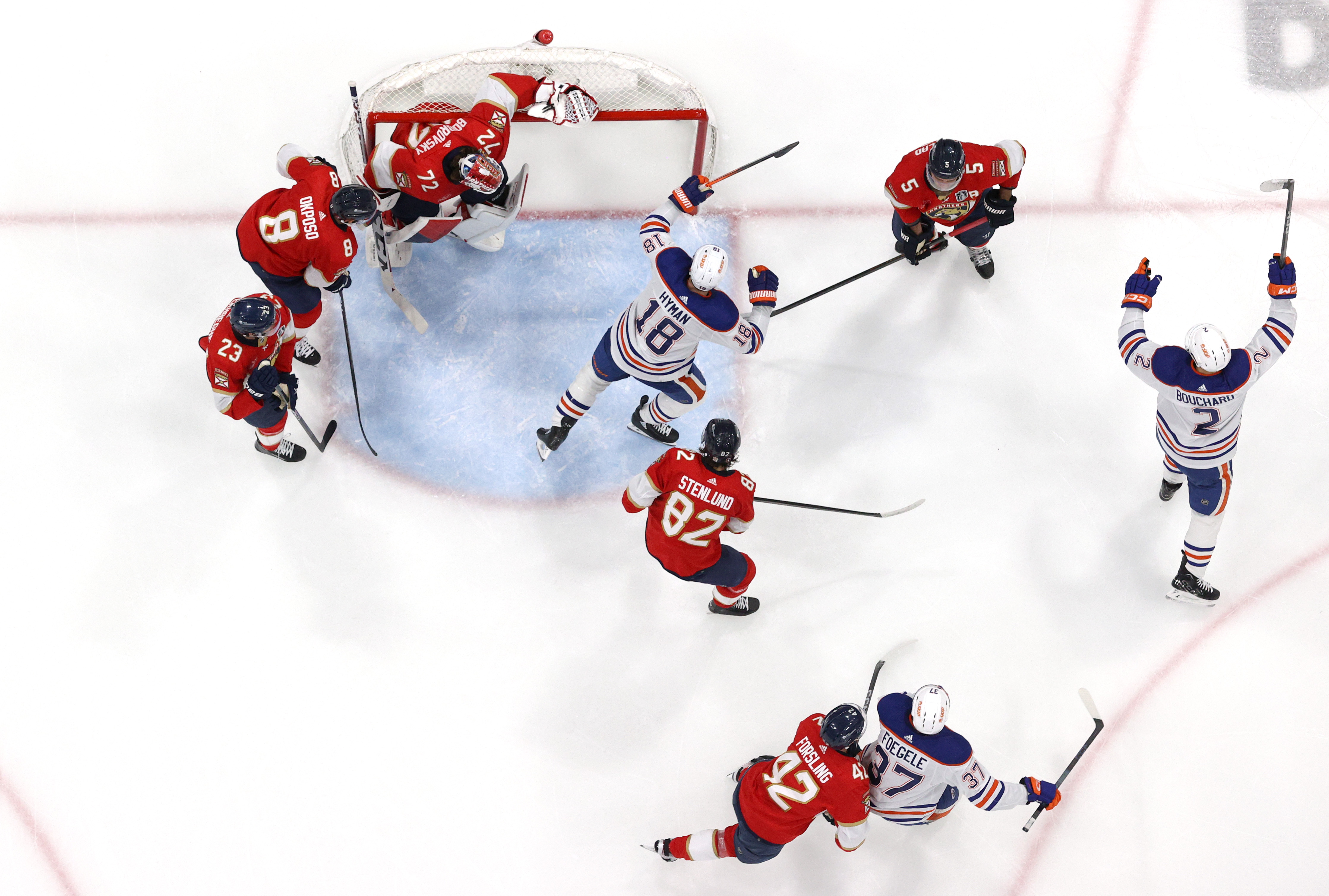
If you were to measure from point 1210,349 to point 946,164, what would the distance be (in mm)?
1147

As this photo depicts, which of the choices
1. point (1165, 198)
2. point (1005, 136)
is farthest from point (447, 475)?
point (1165, 198)

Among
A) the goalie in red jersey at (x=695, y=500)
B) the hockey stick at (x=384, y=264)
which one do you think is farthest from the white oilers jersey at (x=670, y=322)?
the hockey stick at (x=384, y=264)

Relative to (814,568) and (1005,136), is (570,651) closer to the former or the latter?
(814,568)

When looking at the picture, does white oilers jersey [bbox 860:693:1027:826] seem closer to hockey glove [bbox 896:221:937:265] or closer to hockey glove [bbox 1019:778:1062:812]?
hockey glove [bbox 1019:778:1062:812]

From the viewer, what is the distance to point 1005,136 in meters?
4.95

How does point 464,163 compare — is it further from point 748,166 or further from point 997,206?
point 997,206

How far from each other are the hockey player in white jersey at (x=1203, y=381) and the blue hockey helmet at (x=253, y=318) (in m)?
3.08

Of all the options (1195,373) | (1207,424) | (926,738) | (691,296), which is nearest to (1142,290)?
(1195,373)

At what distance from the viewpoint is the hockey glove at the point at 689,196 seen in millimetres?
4055

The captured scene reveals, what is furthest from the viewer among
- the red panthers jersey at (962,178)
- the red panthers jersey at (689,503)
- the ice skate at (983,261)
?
the ice skate at (983,261)

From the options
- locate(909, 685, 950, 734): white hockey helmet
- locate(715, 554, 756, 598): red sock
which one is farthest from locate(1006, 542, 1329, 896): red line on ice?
locate(715, 554, 756, 598): red sock

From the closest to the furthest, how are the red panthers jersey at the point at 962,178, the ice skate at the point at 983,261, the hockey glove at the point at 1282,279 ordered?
the hockey glove at the point at 1282,279, the red panthers jersey at the point at 962,178, the ice skate at the point at 983,261

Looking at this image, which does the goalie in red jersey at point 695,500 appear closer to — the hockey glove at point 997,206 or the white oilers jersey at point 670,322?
the white oilers jersey at point 670,322

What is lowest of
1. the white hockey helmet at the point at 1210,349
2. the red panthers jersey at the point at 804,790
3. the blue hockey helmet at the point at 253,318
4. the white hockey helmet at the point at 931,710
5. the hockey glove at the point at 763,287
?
the red panthers jersey at the point at 804,790
